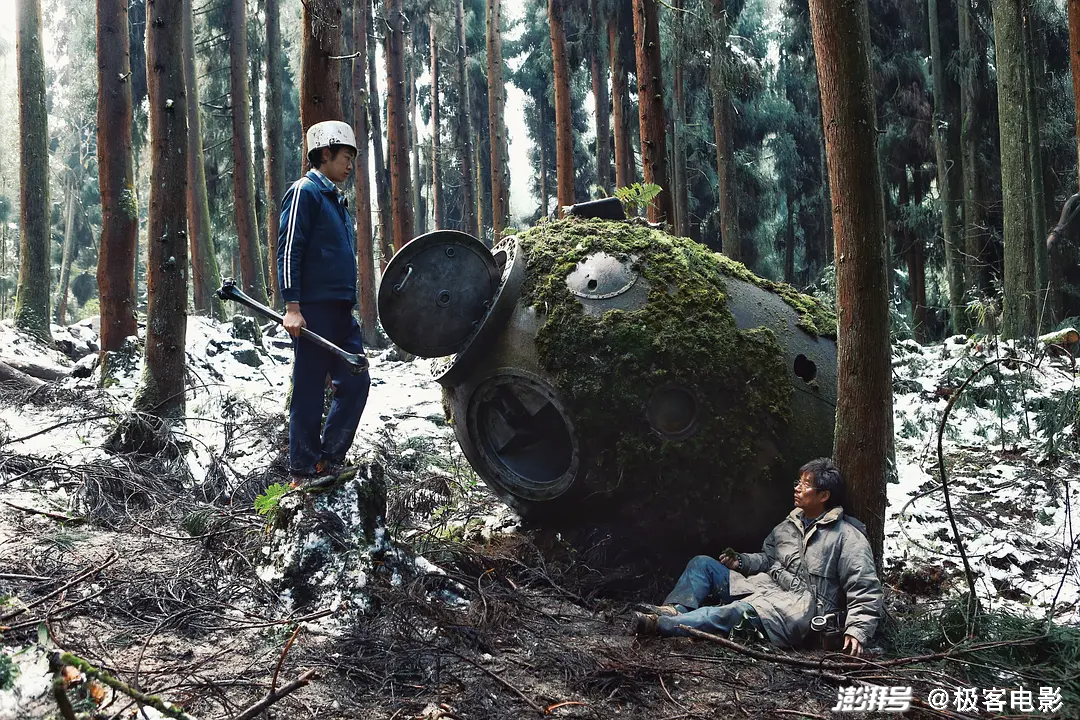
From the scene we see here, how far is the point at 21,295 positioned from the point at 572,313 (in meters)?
11.7

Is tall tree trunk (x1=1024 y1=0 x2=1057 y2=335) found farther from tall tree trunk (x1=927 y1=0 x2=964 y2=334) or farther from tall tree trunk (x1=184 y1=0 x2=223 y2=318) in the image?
tall tree trunk (x1=184 y1=0 x2=223 y2=318)

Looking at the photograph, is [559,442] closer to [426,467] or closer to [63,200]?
[426,467]

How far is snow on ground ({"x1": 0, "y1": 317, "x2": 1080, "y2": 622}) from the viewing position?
18.4 feet

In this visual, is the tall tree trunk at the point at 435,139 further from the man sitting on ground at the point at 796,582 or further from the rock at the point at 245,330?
the man sitting on ground at the point at 796,582

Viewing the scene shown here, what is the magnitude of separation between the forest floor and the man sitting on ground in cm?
16

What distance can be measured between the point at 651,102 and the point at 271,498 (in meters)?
6.90

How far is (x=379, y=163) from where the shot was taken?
24.7 metres

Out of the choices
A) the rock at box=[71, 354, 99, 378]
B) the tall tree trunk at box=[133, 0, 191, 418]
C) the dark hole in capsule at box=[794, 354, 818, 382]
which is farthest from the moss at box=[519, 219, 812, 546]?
the rock at box=[71, 354, 99, 378]

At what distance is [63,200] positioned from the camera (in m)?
45.0

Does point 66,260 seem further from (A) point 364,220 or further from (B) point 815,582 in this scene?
(B) point 815,582

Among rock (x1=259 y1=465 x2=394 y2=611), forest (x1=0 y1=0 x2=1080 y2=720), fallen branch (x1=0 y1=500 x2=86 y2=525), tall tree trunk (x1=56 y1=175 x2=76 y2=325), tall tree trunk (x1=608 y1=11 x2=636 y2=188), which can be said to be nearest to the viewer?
forest (x1=0 y1=0 x2=1080 y2=720)

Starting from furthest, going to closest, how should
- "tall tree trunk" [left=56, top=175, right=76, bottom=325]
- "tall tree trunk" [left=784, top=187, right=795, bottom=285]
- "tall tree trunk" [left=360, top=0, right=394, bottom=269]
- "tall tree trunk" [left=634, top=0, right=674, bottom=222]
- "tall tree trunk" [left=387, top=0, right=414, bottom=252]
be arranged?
"tall tree trunk" [left=56, top=175, right=76, bottom=325], "tall tree trunk" [left=784, top=187, right=795, bottom=285], "tall tree trunk" [left=360, top=0, right=394, bottom=269], "tall tree trunk" [left=387, top=0, right=414, bottom=252], "tall tree trunk" [left=634, top=0, right=674, bottom=222]

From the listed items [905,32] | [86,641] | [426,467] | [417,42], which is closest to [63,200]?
[417,42]

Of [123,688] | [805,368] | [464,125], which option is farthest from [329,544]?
[464,125]
